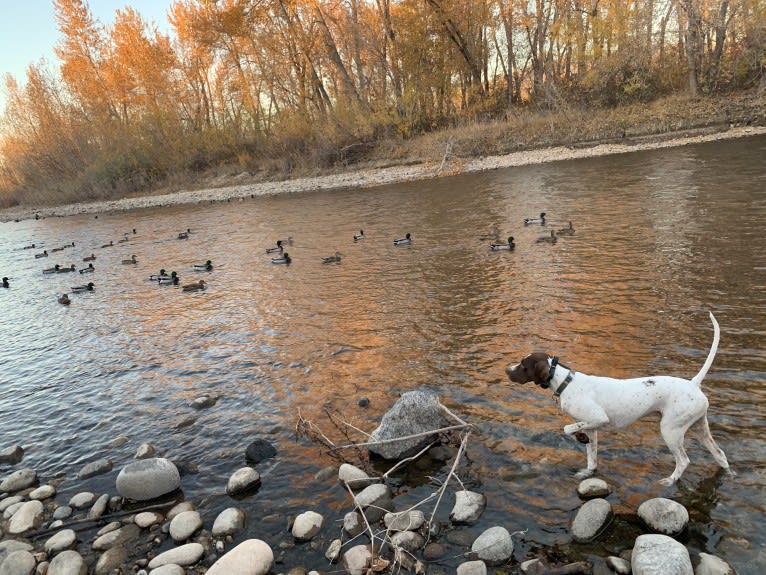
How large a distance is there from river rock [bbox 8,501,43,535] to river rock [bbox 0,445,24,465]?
71.1 inches

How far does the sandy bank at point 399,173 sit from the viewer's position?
111 ft

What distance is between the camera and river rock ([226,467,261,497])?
5.96 meters

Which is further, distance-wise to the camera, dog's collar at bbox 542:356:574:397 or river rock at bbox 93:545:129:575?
dog's collar at bbox 542:356:574:397

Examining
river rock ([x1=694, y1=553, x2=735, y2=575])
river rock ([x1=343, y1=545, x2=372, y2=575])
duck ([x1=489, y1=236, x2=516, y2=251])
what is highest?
duck ([x1=489, y1=236, x2=516, y2=251])

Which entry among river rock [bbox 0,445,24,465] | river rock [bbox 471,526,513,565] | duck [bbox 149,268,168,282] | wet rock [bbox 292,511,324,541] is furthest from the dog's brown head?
duck [bbox 149,268,168,282]

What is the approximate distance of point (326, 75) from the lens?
176 feet

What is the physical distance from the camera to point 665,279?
10625mm

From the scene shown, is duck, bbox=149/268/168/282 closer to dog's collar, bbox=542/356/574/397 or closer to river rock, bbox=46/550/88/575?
river rock, bbox=46/550/88/575

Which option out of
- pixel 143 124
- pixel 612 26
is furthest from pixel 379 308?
pixel 143 124

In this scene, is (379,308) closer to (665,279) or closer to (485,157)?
(665,279)

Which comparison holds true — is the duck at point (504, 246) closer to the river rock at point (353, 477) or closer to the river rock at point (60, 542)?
the river rock at point (353, 477)

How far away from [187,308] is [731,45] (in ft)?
150

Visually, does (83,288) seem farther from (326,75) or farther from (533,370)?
(326,75)

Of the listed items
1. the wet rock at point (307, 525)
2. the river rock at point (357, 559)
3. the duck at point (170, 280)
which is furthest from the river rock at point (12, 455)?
the duck at point (170, 280)
